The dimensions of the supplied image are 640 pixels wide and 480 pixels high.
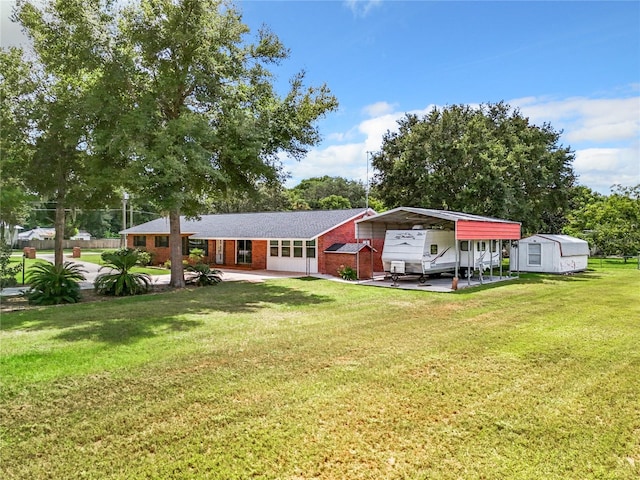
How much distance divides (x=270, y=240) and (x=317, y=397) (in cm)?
1885

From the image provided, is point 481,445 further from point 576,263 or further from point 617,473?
point 576,263

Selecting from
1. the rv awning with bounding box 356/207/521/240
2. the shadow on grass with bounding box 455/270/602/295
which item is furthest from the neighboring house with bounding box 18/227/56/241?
the shadow on grass with bounding box 455/270/602/295

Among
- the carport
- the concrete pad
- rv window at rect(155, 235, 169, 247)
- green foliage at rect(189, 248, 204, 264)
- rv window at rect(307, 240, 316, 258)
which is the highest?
the carport

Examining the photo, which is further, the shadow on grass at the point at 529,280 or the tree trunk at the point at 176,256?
the tree trunk at the point at 176,256

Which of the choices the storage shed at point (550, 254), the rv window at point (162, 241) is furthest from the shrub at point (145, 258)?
the storage shed at point (550, 254)

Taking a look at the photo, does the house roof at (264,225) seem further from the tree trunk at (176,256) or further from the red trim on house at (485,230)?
the red trim on house at (485,230)

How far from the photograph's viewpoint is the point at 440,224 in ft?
64.3

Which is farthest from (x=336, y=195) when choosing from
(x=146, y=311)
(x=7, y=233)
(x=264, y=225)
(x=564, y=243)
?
(x=146, y=311)

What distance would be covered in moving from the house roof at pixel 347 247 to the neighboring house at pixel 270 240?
7 cm

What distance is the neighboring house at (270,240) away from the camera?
2158 cm

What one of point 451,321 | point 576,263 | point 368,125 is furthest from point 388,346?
point 368,125

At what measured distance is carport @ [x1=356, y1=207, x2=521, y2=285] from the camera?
1659 cm

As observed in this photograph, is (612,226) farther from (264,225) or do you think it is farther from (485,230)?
(264,225)

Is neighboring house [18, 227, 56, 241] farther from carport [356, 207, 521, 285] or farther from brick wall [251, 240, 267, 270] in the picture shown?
carport [356, 207, 521, 285]
